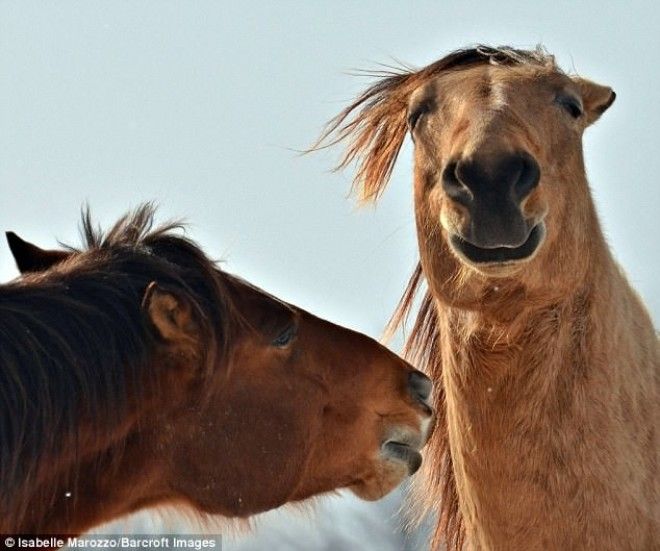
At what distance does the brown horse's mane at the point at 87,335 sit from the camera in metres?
4.46

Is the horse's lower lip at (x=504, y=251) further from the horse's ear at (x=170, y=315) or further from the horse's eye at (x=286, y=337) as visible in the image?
the horse's ear at (x=170, y=315)

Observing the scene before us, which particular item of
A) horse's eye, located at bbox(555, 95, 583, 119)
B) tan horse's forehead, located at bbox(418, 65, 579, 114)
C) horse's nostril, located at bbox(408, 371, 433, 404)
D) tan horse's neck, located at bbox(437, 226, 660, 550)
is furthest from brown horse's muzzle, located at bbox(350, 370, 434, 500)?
horse's eye, located at bbox(555, 95, 583, 119)

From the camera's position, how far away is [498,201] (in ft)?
17.2

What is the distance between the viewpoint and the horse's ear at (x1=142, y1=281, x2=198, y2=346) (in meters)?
4.76

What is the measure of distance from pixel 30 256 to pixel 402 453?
1777 millimetres

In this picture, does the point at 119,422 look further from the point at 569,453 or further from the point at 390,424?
the point at 569,453

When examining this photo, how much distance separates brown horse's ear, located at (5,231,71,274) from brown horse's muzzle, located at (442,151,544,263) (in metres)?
1.67

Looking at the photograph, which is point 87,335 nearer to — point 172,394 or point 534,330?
point 172,394

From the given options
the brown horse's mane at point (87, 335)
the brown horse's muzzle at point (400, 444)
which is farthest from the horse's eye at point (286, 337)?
the brown horse's muzzle at point (400, 444)

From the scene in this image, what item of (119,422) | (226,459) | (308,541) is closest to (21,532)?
(119,422)

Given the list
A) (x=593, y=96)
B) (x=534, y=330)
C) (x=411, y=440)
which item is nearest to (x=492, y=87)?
(x=593, y=96)

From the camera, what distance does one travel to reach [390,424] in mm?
5488

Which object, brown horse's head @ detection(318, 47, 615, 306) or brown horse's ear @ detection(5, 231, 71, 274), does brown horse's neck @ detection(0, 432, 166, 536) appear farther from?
brown horse's head @ detection(318, 47, 615, 306)

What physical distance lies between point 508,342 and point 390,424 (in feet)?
2.38
